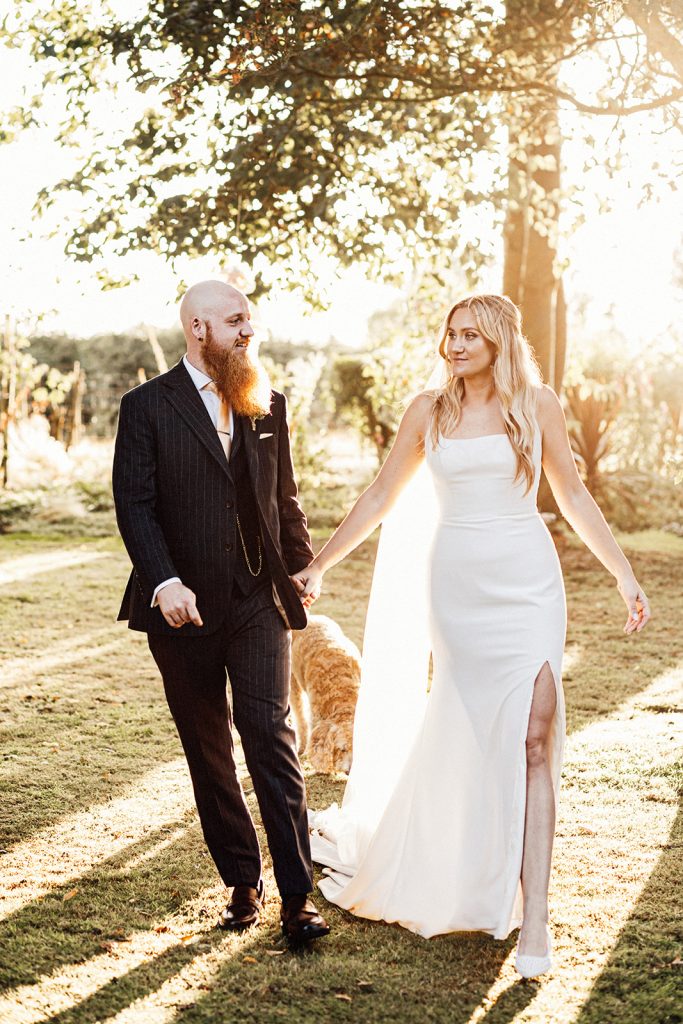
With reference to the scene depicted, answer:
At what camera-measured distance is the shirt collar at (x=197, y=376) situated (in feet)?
12.5

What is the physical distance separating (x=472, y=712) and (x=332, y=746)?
2.01m

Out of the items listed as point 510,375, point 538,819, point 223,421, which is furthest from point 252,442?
point 538,819

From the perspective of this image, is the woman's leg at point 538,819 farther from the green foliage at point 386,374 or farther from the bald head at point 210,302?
the green foliage at point 386,374

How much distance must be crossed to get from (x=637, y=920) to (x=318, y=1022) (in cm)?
137

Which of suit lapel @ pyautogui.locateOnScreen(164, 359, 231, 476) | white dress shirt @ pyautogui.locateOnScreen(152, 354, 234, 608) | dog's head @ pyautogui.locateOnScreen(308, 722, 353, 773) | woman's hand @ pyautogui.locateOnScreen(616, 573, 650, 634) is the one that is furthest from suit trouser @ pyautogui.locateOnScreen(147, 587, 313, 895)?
dog's head @ pyautogui.locateOnScreen(308, 722, 353, 773)

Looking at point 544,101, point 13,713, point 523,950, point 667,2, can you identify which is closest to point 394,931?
point 523,950

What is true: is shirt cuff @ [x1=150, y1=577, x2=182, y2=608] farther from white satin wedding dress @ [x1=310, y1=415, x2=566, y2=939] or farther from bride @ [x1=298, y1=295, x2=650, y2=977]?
white satin wedding dress @ [x1=310, y1=415, x2=566, y2=939]

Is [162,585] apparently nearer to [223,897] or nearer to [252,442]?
[252,442]

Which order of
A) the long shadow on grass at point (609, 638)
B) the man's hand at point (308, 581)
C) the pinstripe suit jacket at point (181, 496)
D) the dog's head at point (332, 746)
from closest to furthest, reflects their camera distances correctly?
the pinstripe suit jacket at point (181, 496), the man's hand at point (308, 581), the dog's head at point (332, 746), the long shadow on grass at point (609, 638)

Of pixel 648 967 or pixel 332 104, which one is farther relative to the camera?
pixel 332 104

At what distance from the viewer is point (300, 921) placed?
3.72m

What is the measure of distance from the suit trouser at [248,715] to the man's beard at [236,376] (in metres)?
0.63

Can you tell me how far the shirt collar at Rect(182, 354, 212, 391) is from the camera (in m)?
3.80

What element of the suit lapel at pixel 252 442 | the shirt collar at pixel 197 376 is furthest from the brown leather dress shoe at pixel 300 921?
the shirt collar at pixel 197 376
